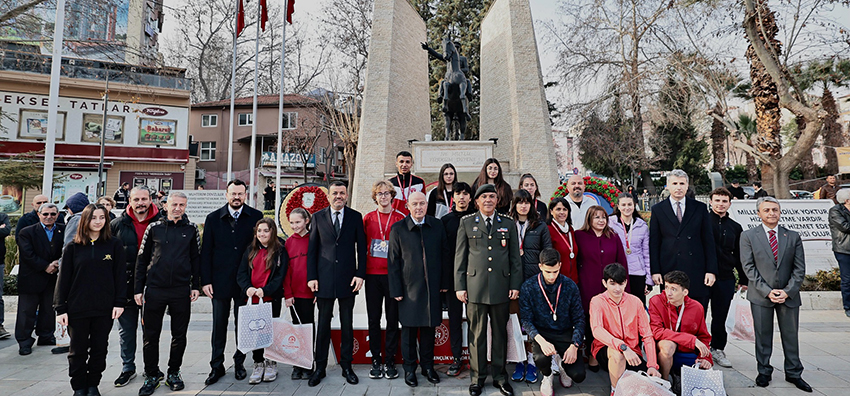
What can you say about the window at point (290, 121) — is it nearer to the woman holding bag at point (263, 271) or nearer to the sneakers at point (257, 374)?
Result: the woman holding bag at point (263, 271)

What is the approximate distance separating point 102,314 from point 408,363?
2667 millimetres

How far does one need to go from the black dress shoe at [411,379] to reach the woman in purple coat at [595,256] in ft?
5.53

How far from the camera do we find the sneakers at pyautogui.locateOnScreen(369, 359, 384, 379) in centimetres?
408

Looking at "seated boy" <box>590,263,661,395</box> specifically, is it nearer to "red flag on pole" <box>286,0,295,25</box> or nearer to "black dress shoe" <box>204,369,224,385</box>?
"black dress shoe" <box>204,369,224,385</box>

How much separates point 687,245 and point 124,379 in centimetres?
555

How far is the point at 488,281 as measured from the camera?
12.2ft

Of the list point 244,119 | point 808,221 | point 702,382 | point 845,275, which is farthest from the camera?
point 244,119

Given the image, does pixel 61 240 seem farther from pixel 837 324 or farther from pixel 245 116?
pixel 245 116

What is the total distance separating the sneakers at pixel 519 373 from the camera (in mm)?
4035

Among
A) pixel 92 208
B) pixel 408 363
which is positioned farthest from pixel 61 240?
pixel 408 363

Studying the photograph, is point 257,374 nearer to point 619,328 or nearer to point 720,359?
point 619,328

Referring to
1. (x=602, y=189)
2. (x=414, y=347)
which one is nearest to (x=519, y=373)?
(x=414, y=347)

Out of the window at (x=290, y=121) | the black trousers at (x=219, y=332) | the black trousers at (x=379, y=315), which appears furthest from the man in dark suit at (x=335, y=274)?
the window at (x=290, y=121)

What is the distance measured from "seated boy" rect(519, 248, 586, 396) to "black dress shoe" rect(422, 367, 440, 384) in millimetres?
925
